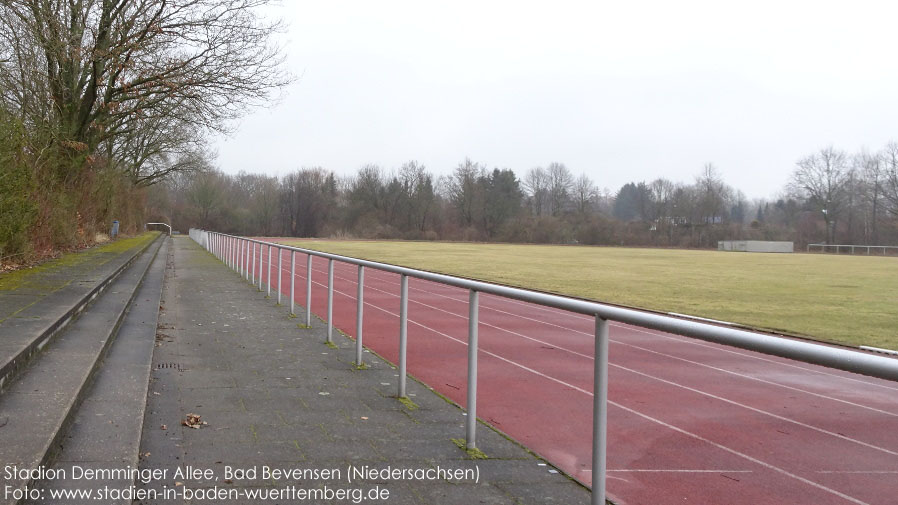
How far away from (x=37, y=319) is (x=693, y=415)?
6.18 metres

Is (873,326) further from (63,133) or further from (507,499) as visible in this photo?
(63,133)

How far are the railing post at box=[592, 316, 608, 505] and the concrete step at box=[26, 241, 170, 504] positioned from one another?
2060 millimetres

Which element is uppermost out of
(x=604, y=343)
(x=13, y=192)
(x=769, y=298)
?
(x=13, y=192)

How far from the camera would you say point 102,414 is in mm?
4367

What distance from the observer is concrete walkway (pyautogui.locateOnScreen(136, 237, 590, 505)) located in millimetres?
3402

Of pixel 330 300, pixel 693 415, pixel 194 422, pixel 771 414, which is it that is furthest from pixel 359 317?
pixel 771 414

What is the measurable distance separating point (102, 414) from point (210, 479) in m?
1.32

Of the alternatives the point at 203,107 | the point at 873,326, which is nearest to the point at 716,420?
the point at 873,326

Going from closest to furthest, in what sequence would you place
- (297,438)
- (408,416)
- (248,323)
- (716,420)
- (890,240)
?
(716,420), (297,438), (408,416), (248,323), (890,240)

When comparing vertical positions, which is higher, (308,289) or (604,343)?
(604,343)

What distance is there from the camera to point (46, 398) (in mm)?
4320

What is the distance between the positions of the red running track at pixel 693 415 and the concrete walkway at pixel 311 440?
14.3 inches

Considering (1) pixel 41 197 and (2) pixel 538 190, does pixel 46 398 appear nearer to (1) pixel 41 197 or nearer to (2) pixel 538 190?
(1) pixel 41 197

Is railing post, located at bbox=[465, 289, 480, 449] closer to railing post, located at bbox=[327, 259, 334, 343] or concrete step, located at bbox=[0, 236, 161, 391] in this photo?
concrete step, located at bbox=[0, 236, 161, 391]
